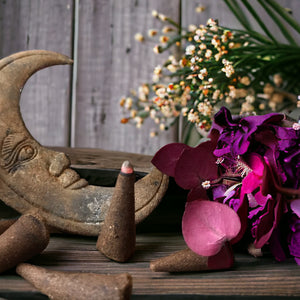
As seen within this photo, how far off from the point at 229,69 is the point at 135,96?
387 millimetres

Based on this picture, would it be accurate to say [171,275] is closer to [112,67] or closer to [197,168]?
[197,168]

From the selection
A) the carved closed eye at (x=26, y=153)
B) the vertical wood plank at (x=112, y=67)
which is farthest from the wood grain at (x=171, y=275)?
the vertical wood plank at (x=112, y=67)

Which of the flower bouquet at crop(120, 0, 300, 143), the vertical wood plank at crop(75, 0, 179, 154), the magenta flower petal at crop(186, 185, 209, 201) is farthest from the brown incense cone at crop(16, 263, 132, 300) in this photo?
the vertical wood plank at crop(75, 0, 179, 154)

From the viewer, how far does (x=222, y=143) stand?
0.42 m

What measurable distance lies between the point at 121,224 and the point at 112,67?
0.58m

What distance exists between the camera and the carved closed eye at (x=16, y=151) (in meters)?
0.44

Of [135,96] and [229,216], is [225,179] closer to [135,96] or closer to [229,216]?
[229,216]

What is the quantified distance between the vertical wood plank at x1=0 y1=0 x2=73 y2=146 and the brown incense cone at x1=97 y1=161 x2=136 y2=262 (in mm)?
561

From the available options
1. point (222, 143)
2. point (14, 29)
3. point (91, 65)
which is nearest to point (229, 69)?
point (222, 143)

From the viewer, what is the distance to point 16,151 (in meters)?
0.45

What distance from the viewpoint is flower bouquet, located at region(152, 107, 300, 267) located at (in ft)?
1.23

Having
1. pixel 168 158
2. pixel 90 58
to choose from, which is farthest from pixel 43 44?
pixel 168 158

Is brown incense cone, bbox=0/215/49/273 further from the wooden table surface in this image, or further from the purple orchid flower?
the purple orchid flower

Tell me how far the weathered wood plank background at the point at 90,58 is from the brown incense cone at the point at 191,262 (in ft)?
1.81
